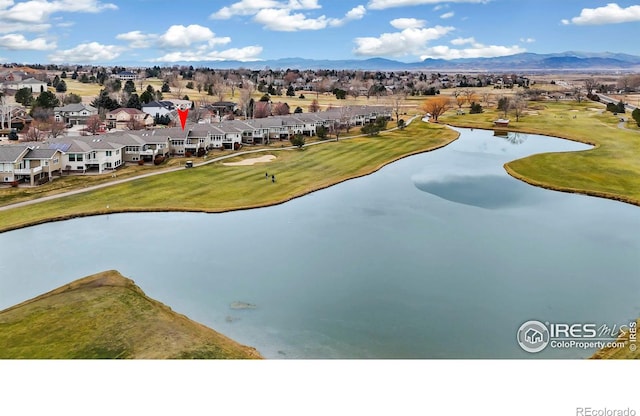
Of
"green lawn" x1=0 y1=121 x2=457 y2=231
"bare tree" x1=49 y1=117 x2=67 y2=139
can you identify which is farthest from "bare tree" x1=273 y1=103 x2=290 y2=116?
"bare tree" x1=49 y1=117 x2=67 y2=139

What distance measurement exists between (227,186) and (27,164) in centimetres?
943

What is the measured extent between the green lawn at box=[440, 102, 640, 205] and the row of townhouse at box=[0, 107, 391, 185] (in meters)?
18.1

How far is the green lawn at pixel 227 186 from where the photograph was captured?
19453 mm

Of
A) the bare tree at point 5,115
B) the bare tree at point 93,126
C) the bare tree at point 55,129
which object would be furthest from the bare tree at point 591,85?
the bare tree at point 5,115

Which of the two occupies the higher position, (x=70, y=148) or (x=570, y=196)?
(x=70, y=148)

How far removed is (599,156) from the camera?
25.8m

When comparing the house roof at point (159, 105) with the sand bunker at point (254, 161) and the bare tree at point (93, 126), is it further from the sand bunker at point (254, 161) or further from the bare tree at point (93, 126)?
the sand bunker at point (254, 161)

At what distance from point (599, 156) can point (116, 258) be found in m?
24.1

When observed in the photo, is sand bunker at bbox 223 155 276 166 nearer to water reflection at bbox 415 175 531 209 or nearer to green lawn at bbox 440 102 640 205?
water reflection at bbox 415 175 531 209

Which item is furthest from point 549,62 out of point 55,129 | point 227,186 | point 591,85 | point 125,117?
point 591,85

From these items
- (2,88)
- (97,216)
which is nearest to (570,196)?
(97,216)

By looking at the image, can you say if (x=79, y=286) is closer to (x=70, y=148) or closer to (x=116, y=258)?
(x=116, y=258)

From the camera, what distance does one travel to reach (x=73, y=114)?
4400 centimetres

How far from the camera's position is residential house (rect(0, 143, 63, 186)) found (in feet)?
74.8
